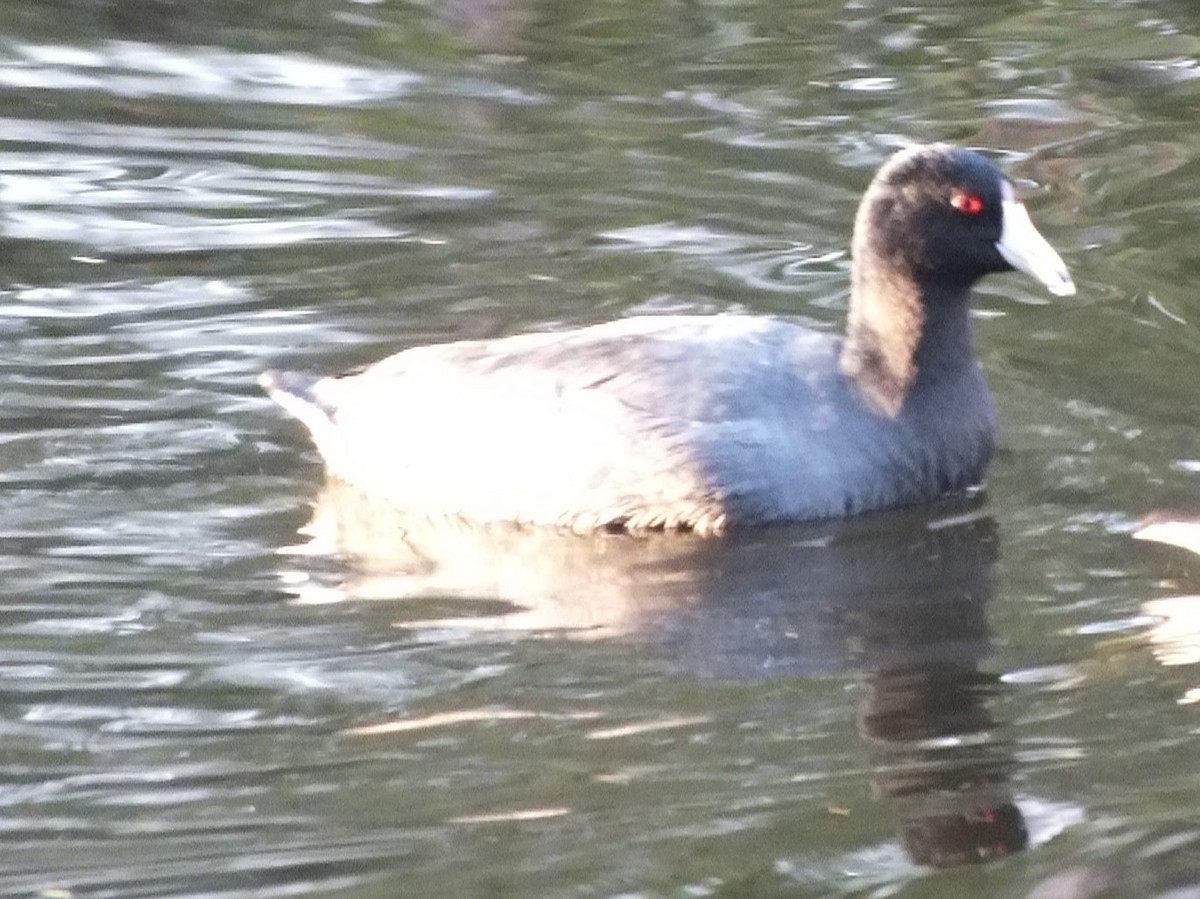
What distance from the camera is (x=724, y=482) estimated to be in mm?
6539

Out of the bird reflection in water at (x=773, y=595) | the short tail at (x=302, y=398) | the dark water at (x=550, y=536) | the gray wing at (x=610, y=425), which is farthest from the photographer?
the short tail at (x=302, y=398)

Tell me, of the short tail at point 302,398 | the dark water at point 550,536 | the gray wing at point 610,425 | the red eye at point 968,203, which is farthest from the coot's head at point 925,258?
the short tail at point 302,398

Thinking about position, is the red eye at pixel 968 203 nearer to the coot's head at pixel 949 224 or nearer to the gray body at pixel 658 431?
the coot's head at pixel 949 224

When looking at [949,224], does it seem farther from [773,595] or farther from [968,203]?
[773,595]

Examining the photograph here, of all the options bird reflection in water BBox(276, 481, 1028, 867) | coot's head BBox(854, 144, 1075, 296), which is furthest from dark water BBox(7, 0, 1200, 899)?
coot's head BBox(854, 144, 1075, 296)

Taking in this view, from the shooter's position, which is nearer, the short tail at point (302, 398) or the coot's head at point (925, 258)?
the coot's head at point (925, 258)

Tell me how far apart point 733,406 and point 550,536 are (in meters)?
0.58

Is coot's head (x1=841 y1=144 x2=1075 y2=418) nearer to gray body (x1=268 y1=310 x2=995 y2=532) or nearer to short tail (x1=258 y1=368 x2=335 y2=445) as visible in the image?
gray body (x1=268 y1=310 x2=995 y2=532)

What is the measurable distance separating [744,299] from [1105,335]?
114 cm

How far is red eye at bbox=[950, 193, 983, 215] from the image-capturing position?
267 inches

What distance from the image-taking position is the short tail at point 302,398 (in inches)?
283

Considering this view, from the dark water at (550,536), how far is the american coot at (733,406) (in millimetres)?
135

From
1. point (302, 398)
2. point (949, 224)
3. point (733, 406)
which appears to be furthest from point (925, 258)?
point (302, 398)

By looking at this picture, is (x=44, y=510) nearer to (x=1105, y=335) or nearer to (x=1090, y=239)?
(x=1105, y=335)
